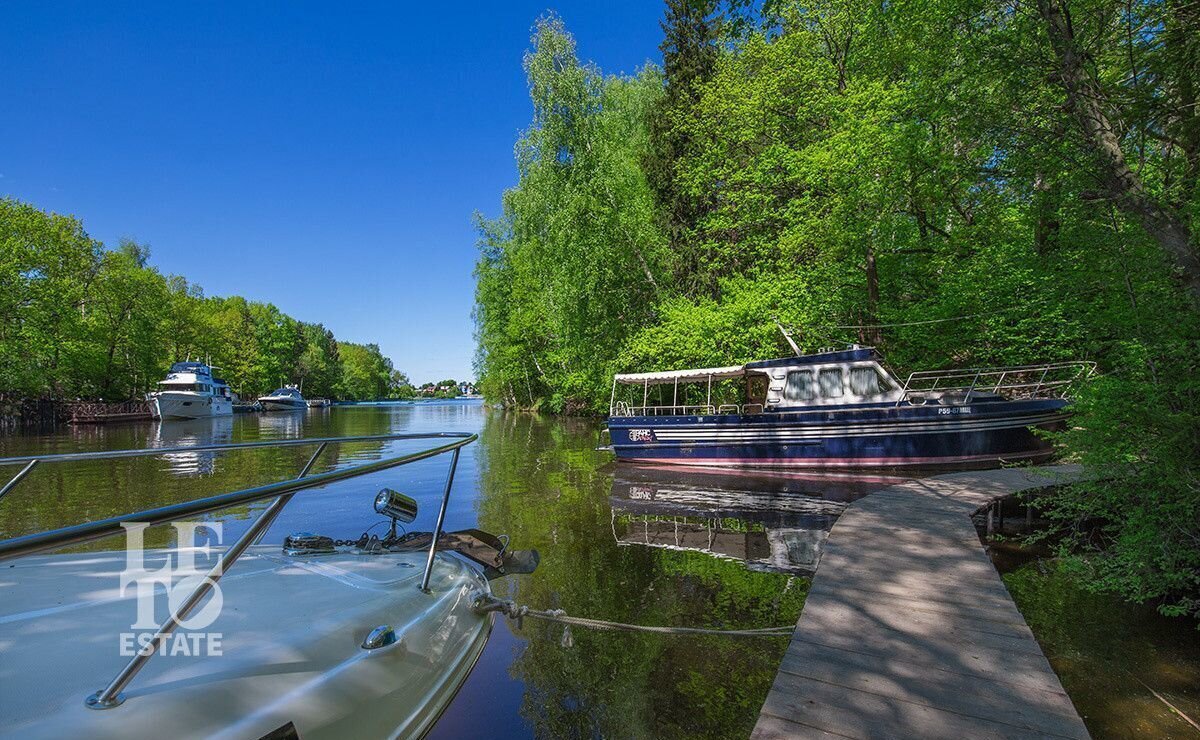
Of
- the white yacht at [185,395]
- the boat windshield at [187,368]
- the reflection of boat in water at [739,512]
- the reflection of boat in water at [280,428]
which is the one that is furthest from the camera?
the boat windshield at [187,368]

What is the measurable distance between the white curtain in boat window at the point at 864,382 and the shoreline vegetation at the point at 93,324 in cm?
4359

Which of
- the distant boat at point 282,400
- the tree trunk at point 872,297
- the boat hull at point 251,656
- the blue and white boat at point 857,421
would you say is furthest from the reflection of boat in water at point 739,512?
the distant boat at point 282,400

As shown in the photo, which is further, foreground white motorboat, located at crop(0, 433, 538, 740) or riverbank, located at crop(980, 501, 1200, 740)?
riverbank, located at crop(980, 501, 1200, 740)

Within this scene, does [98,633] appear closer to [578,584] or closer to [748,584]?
[578,584]

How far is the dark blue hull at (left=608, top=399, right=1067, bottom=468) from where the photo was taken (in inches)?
476

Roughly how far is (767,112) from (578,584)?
19.2m

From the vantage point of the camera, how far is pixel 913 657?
337 centimetres

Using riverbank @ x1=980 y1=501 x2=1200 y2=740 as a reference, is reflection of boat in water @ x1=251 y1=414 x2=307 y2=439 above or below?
below

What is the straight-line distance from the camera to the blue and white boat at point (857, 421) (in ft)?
39.9

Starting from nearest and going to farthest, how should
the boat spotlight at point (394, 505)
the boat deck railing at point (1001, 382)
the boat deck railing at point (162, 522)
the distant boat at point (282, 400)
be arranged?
the boat deck railing at point (162, 522) → the boat spotlight at point (394, 505) → the boat deck railing at point (1001, 382) → the distant boat at point (282, 400)

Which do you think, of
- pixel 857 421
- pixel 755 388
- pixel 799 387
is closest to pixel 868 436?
pixel 857 421

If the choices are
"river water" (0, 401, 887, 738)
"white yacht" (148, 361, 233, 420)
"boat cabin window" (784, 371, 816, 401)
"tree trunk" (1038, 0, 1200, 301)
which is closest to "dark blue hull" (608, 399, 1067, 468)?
"boat cabin window" (784, 371, 816, 401)

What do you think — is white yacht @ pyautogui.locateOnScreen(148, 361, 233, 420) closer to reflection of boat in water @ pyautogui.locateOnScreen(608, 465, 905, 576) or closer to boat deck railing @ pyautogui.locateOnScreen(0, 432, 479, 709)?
reflection of boat in water @ pyautogui.locateOnScreen(608, 465, 905, 576)

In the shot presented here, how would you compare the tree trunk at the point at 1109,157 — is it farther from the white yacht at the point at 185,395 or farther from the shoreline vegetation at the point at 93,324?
the white yacht at the point at 185,395
